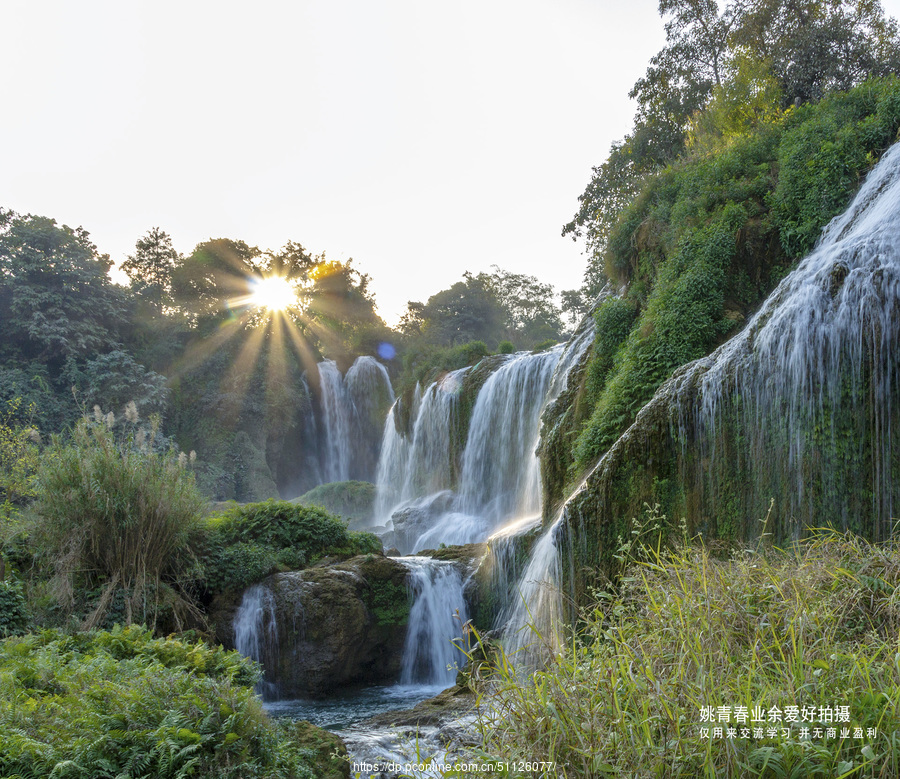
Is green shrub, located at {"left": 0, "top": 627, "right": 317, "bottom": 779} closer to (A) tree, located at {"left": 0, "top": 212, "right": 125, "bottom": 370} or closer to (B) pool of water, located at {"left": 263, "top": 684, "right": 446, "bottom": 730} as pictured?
(B) pool of water, located at {"left": 263, "top": 684, "right": 446, "bottom": 730}

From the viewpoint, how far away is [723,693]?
2490 millimetres

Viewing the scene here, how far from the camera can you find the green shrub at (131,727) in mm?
3261

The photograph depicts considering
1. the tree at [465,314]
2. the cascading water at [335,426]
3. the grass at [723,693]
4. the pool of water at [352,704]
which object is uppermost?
the tree at [465,314]

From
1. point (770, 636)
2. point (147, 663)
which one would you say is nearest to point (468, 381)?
point (147, 663)

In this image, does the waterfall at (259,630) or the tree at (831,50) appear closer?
the waterfall at (259,630)

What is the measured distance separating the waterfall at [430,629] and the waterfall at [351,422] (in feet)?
64.4

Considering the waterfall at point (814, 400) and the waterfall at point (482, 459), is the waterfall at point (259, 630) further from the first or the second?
the waterfall at point (814, 400)

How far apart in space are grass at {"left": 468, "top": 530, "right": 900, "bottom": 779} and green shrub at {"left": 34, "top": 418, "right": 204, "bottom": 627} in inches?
280

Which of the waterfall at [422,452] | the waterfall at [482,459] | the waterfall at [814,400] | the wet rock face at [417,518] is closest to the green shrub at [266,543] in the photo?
the waterfall at [482,459]

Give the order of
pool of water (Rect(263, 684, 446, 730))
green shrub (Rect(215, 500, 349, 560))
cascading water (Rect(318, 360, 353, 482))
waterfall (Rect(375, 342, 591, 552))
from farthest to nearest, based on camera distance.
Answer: cascading water (Rect(318, 360, 353, 482)) → waterfall (Rect(375, 342, 591, 552)) → green shrub (Rect(215, 500, 349, 560)) → pool of water (Rect(263, 684, 446, 730))

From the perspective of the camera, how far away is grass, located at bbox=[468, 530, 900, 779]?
2.29 metres

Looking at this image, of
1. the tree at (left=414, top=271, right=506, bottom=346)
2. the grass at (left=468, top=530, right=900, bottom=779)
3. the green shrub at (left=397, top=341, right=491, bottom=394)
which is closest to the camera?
the grass at (left=468, top=530, right=900, bottom=779)

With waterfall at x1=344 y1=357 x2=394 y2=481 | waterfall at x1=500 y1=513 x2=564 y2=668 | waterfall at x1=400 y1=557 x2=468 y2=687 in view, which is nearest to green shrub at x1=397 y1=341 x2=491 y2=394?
waterfall at x1=344 y1=357 x2=394 y2=481

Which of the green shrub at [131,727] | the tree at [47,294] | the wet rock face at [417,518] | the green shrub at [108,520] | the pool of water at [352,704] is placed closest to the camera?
the green shrub at [131,727]
